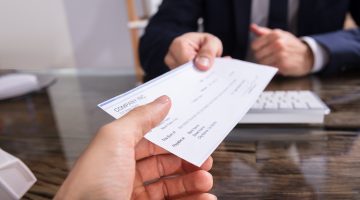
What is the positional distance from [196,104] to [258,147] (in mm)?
136

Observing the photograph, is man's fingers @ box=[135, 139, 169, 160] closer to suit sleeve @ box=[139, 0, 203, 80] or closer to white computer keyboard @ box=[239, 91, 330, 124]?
white computer keyboard @ box=[239, 91, 330, 124]

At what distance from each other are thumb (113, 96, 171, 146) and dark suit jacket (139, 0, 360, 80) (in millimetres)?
478

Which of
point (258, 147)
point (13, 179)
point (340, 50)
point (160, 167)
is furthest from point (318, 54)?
point (13, 179)

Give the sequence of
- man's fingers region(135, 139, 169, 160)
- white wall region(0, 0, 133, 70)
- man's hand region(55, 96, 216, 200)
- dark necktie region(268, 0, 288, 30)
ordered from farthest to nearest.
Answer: dark necktie region(268, 0, 288, 30) < white wall region(0, 0, 133, 70) < man's fingers region(135, 139, 169, 160) < man's hand region(55, 96, 216, 200)

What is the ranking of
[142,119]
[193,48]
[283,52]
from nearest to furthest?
[142,119] < [193,48] < [283,52]

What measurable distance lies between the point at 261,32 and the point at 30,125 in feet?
1.79

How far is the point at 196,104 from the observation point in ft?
1.12

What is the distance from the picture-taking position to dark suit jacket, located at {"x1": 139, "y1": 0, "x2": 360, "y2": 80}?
770mm

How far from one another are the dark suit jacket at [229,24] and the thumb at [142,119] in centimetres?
48

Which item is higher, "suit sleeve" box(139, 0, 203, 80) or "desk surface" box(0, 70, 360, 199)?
"suit sleeve" box(139, 0, 203, 80)

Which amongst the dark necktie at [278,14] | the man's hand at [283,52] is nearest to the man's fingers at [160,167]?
the man's hand at [283,52]

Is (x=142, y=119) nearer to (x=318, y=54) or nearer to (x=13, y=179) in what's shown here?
(x=13, y=179)

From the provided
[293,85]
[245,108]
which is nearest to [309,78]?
[293,85]

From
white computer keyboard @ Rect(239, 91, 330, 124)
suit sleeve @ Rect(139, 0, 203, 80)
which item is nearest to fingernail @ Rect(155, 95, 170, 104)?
white computer keyboard @ Rect(239, 91, 330, 124)
